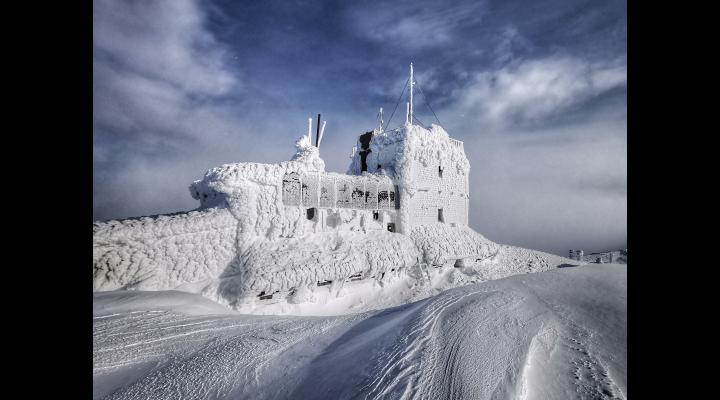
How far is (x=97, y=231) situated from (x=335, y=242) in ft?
23.2

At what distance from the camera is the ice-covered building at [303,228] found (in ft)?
24.1

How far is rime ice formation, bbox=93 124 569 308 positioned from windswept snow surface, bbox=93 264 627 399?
2986mm

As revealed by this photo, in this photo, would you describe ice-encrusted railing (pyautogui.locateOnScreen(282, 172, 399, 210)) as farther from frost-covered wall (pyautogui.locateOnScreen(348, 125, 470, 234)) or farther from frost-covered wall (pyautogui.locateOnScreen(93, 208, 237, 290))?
frost-covered wall (pyautogui.locateOnScreen(93, 208, 237, 290))

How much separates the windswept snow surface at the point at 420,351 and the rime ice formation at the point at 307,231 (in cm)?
299

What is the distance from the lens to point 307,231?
1062 centimetres

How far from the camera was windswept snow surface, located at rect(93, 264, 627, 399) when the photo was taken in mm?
2129

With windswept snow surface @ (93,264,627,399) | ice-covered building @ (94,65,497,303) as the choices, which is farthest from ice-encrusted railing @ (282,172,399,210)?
windswept snow surface @ (93,264,627,399)

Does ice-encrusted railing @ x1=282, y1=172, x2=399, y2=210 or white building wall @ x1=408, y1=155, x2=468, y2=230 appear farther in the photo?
white building wall @ x1=408, y1=155, x2=468, y2=230

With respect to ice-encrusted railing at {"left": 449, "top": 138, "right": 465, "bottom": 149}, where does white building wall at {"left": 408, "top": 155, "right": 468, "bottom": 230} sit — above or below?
below

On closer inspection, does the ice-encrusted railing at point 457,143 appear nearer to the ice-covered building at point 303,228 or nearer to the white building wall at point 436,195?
the ice-covered building at point 303,228
